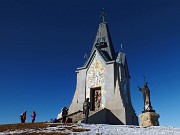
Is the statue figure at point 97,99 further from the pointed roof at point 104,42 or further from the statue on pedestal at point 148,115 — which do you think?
the statue on pedestal at point 148,115

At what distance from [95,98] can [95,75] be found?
3.68m

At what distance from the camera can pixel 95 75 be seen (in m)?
36.9

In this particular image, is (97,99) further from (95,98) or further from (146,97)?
(146,97)

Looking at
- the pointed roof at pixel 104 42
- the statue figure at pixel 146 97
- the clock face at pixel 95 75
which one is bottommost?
the statue figure at pixel 146 97

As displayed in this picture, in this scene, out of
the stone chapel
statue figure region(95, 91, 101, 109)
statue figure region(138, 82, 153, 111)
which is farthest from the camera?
statue figure region(95, 91, 101, 109)

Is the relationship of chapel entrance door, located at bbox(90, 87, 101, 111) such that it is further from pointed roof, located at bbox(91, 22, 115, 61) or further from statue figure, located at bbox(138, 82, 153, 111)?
statue figure, located at bbox(138, 82, 153, 111)

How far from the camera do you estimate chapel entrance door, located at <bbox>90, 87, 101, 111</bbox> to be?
3491cm

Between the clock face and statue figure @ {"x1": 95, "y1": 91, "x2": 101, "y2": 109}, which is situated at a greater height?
the clock face

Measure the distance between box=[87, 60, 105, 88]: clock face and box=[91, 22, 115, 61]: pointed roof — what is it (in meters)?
2.19

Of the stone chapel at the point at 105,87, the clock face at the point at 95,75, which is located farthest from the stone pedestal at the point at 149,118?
the clock face at the point at 95,75

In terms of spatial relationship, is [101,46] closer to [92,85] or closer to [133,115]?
[92,85]

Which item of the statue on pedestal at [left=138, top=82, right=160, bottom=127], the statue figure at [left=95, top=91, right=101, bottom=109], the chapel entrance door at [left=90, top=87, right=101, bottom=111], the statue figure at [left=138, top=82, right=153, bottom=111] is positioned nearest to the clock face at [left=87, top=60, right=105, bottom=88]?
A: the chapel entrance door at [left=90, top=87, right=101, bottom=111]

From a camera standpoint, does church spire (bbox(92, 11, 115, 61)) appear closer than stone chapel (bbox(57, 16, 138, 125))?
No

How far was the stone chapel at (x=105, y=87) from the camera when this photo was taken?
104 ft
